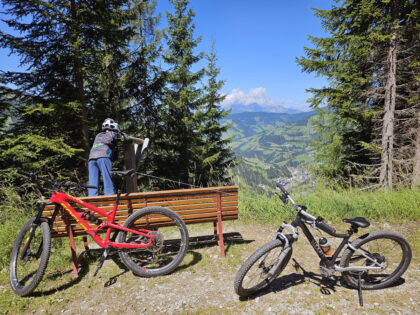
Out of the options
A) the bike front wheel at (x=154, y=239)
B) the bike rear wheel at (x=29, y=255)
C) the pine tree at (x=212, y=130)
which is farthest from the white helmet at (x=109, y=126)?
the pine tree at (x=212, y=130)

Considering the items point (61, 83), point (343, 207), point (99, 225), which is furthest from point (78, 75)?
point (343, 207)

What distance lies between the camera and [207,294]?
2715 millimetres

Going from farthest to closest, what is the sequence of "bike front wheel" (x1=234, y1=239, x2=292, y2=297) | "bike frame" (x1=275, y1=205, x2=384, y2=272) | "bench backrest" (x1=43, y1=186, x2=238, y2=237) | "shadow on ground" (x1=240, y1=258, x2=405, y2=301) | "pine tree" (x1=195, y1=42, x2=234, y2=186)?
"pine tree" (x1=195, y1=42, x2=234, y2=186) → "bench backrest" (x1=43, y1=186, x2=238, y2=237) → "shadow on ground" (x1=240, y1=258, x2=405, y2=301) → "bike frame" (x1=275, y1=205, x2=384, y2=272) → "bike front wheel" (x1=234, y1=239, x2=292, y2=297)

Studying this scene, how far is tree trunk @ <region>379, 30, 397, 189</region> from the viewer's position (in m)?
7.73

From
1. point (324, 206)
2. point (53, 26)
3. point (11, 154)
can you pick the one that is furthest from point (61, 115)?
point (324, 206)

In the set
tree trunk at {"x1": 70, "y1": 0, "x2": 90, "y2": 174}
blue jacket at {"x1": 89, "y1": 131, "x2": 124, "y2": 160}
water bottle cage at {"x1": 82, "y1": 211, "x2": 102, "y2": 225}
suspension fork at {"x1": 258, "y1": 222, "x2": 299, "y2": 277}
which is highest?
tree trunk at {"x1": 70, "y1": 0, "x2": 90, "y2": 174}

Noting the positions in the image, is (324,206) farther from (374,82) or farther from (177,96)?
(177,96)

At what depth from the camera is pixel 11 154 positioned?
713 centimetres

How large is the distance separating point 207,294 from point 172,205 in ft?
4.16

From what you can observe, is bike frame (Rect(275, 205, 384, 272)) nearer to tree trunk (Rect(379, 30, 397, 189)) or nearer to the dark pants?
the dark pants

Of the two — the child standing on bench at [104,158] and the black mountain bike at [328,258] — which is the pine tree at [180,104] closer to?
the child standing on bench at [104,158]

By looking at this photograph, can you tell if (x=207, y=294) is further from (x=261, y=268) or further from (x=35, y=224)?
(x=35, y=224)

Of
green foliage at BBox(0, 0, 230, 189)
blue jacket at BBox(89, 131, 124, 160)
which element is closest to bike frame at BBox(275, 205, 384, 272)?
blue jacket at BBox(89, 131, 124, 160)

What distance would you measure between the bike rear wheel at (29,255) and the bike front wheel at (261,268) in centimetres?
245
